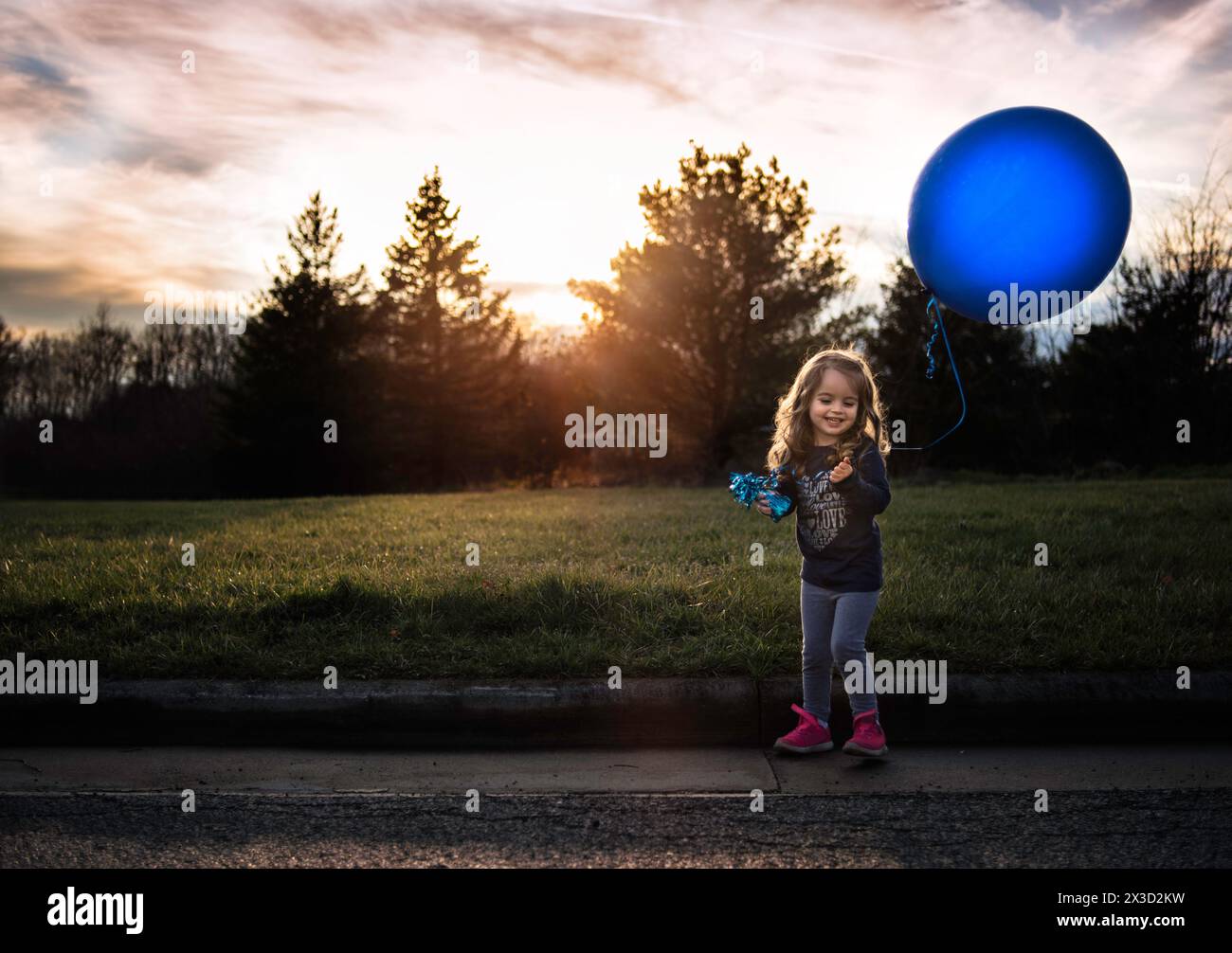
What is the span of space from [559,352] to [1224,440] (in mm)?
24137

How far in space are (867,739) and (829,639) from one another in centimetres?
45

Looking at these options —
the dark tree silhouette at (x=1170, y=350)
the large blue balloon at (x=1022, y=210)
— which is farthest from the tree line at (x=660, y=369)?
the large blue balloon at (x=1022, y=210)

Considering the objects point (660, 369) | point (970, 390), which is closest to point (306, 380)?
point (660, 369)

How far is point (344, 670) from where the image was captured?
4516 mm

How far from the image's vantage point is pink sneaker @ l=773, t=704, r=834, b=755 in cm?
402

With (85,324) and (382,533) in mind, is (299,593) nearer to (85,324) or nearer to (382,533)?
(382,533)

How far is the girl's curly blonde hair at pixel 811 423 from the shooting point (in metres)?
4.20

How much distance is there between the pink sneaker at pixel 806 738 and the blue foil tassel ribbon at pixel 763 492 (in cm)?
85

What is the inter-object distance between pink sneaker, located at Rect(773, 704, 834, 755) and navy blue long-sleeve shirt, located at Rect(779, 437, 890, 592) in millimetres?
564

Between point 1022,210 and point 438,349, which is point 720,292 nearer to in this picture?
point 438,349

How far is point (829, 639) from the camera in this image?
419cm

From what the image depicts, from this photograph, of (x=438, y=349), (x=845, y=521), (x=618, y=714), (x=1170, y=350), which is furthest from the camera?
(x=438, y=349)

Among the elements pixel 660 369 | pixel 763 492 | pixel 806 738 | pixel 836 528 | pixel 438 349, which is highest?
pixel 438 349

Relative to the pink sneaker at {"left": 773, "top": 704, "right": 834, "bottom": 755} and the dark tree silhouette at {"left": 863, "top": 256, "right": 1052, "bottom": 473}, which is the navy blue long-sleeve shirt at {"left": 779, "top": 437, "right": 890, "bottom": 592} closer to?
the pink sneaker at {"left": 773, "top": 704, "right": 834, "bottom": 755}
